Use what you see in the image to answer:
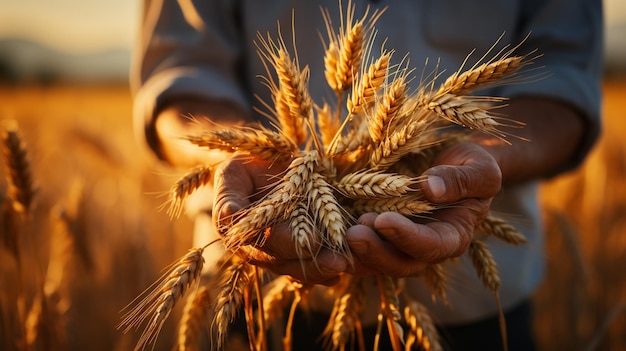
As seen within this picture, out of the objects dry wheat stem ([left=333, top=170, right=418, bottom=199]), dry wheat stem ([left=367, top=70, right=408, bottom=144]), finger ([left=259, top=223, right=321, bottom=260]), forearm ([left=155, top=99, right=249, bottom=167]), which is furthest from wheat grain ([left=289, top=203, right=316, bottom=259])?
forearm ([left=155, top=99, right=249, bottom=167])

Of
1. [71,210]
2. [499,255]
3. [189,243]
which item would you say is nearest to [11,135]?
[71,210]

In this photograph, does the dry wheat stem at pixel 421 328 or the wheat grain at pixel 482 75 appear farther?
the dry wheat stem at pixel 421 328

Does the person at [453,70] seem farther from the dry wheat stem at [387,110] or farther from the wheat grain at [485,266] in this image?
the dry wheat stem at [387,110]

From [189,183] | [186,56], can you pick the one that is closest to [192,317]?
[189,183]

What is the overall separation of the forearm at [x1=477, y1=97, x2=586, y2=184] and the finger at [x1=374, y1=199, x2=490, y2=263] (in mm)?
481

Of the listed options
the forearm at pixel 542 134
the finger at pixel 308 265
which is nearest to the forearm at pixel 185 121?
the finger at pixel 308 265

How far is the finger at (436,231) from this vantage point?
0.86 meters

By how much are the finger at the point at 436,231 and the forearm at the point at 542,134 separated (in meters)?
0.48

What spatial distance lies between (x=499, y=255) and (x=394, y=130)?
82 cm

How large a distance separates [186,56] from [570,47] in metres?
1.43

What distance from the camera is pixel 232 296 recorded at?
3.08 ft

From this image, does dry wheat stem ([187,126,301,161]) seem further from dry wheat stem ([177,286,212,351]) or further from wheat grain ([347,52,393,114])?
dry wheat stem ([177,286,212,351])

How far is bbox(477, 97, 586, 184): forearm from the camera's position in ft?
4.69

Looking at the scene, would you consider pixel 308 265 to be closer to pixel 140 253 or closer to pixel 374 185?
pixel 374 185
